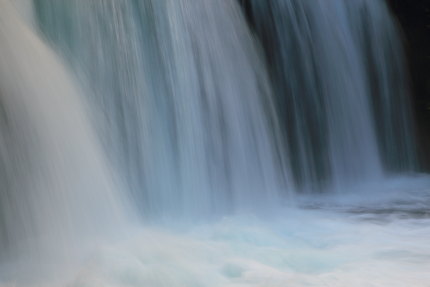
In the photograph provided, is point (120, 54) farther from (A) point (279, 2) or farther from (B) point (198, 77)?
(A) point (279, 2)

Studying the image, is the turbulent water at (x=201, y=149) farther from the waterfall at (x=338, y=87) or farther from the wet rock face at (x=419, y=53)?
the wet rock face at (x=419, y=53)

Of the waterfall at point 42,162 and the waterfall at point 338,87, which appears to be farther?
the waterfall at point 338,87

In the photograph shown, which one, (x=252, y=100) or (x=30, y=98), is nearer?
(x=30, y=98)

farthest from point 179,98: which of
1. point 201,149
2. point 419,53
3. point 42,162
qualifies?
point 419,53

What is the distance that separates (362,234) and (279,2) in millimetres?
3306

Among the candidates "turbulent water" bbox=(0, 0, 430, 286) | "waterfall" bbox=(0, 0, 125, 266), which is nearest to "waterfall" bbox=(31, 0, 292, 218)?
"turbulent water" bbox=(0, 0, 430, 286)

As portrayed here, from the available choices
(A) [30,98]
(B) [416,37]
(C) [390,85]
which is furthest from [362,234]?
(B) [416,37]

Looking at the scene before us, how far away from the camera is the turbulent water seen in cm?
336

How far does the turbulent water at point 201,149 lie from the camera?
3357 millimetres

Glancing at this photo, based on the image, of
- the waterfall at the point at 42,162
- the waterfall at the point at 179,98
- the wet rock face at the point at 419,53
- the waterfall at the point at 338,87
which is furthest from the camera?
the wet rock face at the point at 419,53

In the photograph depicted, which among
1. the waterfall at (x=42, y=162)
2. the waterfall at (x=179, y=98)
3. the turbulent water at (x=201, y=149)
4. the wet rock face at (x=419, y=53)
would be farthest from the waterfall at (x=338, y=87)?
the waterfall at (x=42, y=162)

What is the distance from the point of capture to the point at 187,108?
5.11 m

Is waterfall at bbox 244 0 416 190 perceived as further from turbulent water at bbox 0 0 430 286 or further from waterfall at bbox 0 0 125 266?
waterfall at bbox 0 0 125 266

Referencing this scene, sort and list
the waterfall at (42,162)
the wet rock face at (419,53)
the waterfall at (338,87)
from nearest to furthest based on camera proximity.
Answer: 1. the waterfall at (42,162)
2. the waterfall at (338,87)
3. the wet rock face at (419,53)
